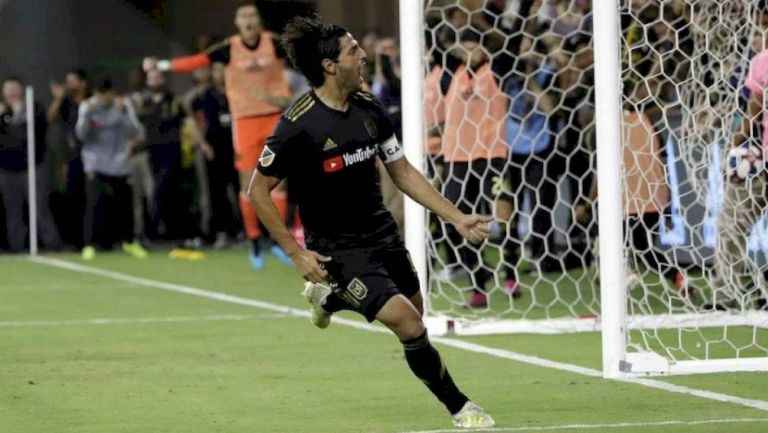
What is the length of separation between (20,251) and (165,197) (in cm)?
185

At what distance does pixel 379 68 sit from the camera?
16.6 m

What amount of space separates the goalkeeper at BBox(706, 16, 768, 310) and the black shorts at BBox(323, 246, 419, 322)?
355 cm

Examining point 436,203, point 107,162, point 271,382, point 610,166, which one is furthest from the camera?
point 107,162

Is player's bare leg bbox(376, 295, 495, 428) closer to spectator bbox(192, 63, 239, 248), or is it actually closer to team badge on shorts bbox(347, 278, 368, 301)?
team badge on shorts bbox(347, 278, 368, 301)

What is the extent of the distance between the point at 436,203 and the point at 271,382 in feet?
6.23

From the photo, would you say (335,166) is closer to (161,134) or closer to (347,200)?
(347,200)

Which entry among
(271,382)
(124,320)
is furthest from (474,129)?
(271,382)

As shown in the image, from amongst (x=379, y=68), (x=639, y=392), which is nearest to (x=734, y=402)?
(x=639, y=392)

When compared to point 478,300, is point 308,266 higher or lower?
higher

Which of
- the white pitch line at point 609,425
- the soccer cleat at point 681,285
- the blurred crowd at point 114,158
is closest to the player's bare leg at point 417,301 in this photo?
the white pitch line at point 609,425

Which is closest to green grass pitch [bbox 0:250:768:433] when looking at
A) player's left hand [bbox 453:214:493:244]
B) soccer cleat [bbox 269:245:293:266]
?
player's left hand [bbox 453:214:493:244]

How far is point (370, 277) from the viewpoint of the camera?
7.36m

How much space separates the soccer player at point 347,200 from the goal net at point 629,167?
1.68 m

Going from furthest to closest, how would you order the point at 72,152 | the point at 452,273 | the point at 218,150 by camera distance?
the point at 72,152
the point at 218,150
the point at 452,273
